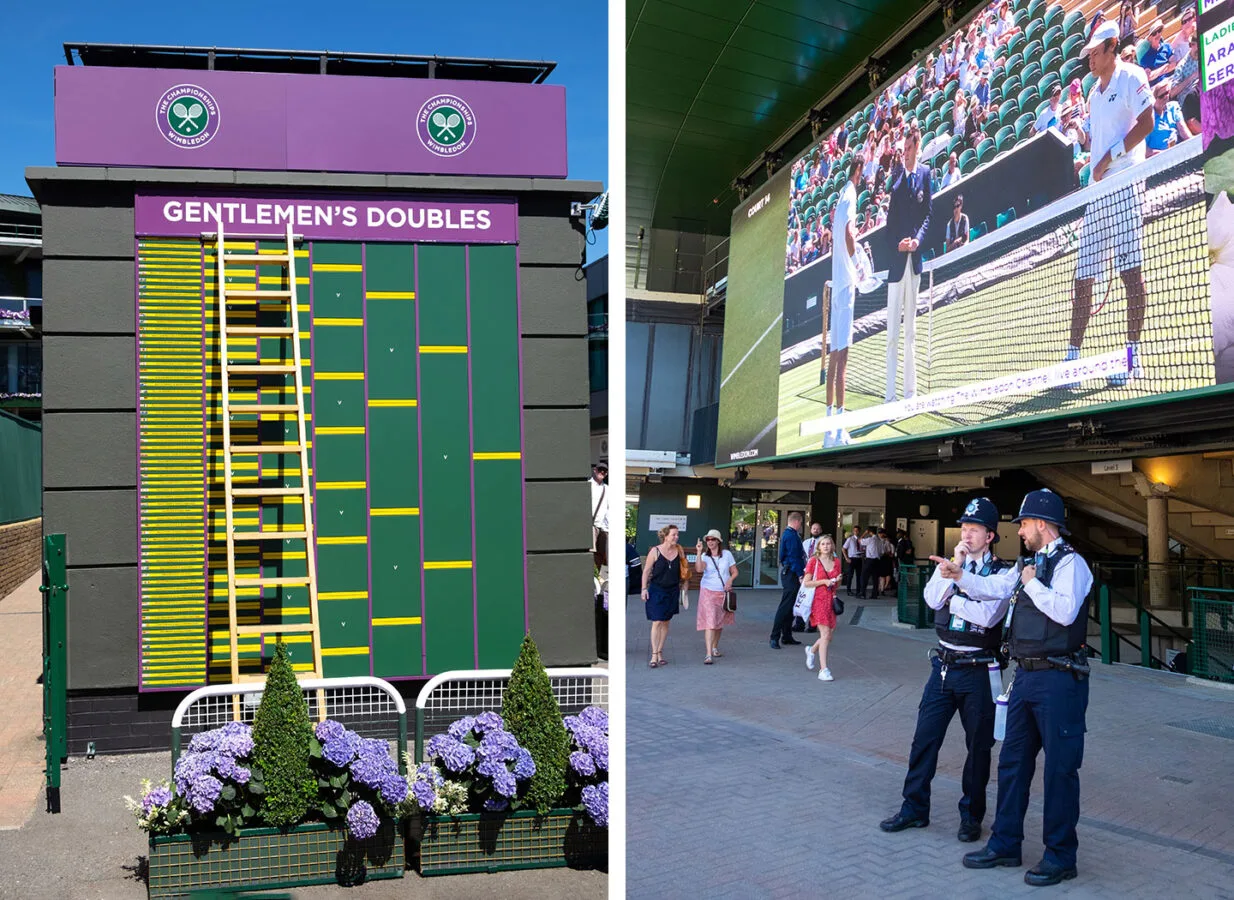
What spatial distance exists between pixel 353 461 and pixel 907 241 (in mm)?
8960

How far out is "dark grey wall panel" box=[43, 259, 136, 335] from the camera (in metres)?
7.50

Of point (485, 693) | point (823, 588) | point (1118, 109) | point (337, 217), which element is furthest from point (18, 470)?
point (1118, 109)

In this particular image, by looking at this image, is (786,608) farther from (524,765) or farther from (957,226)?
(524,765)

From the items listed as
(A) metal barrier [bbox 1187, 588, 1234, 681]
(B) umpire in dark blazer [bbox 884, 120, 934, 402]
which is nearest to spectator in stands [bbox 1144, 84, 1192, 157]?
(B) umpire in dark blazer [bbox 884, 120, 934, 402]

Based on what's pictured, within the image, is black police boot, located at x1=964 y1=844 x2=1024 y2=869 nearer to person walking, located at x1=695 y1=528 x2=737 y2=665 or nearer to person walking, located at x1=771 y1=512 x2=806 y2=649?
person walking, located at x1=695 y1=528 x2=737 y2=665

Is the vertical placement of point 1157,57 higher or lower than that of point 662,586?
higher

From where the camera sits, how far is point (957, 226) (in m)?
13.2

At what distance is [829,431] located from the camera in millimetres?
16188

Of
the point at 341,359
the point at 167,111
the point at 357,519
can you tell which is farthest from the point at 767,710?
the point at 167,111

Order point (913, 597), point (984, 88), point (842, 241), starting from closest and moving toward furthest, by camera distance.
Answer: point (984, 88)
point (842, 241)
point (913, 597)

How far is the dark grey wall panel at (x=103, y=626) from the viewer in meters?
7.44

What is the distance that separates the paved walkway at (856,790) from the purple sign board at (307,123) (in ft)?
14.6

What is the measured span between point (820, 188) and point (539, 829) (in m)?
13.5

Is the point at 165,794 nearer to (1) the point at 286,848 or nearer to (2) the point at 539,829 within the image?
(1) the point at 286,848
